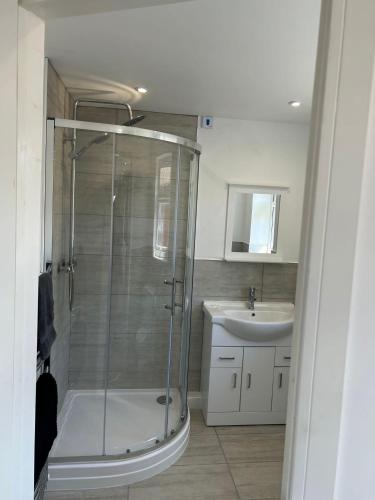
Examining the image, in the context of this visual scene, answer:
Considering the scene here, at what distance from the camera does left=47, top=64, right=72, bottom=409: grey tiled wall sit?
2.28 meters

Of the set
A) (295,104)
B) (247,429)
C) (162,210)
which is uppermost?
(295,104)

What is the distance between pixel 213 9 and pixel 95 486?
8.33 ft

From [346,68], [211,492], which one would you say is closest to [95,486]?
[211,492]

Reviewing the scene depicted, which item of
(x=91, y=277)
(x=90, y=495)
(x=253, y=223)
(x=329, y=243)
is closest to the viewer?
(x=329, y=243)

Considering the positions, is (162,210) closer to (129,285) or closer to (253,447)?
(129,285)

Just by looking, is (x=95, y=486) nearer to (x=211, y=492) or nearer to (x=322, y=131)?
(x=211, y=492)

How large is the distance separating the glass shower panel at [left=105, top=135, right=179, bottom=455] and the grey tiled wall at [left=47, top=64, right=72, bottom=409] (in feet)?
1.19

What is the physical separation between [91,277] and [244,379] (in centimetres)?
142

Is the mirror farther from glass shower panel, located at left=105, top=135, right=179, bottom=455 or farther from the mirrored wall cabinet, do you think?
glass shower panel, located at left=105, top=135, right=179, bottom=455

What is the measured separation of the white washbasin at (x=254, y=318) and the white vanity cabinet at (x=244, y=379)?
0.07 m

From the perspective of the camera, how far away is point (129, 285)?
295 cm

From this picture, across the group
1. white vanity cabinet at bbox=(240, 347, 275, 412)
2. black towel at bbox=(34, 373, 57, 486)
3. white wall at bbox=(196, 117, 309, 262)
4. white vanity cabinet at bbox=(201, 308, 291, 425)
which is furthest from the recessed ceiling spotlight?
black towel at bbox=(34, 373, 57, 486)

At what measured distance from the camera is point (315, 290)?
2.62 feet

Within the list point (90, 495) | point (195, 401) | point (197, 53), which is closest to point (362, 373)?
point (197, 53)
